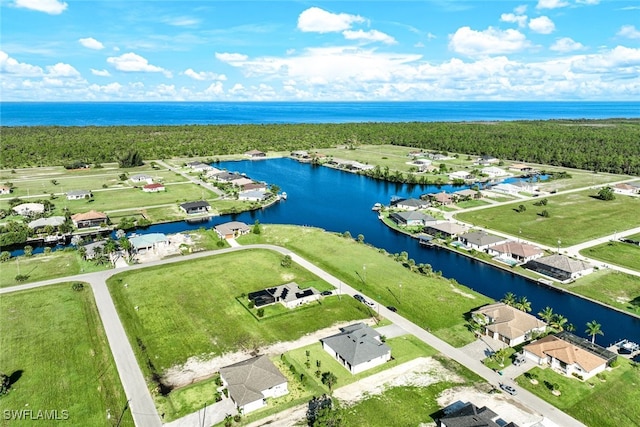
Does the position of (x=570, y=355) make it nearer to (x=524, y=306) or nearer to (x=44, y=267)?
(x=524, y=306)

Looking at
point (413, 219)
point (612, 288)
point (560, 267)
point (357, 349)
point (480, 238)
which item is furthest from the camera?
point (413, 219)

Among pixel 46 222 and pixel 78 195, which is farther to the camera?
pixel 78 195

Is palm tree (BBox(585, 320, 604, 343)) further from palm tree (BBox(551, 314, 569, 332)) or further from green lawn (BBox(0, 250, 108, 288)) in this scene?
green lawn (BBox(0, 250, 108, 288))

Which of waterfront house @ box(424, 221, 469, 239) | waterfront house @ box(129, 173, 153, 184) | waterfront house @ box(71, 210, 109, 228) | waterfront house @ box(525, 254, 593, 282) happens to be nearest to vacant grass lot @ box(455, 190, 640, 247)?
waterfront house @ box(424, 221, 469, 239)

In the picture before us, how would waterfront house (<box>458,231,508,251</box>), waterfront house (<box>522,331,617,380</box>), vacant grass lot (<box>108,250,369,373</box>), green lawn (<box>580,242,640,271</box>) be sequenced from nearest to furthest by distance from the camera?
waterfront house (<box>522,331,617,380</box>) < vacant grass lot (<box>108,250,369,373</box>) < green lawn (<box>580,242,640,271</box>) < waterfront house (<box>458,231,508,251</box>)

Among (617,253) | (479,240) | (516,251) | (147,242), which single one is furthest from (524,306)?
(147,242)

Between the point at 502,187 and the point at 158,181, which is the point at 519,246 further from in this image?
the point at 158,181

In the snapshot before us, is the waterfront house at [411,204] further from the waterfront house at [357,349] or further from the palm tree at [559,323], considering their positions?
the waterfront house at [357,349]

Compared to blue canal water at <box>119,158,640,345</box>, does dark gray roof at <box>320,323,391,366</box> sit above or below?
above
